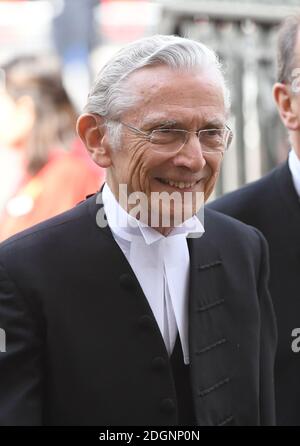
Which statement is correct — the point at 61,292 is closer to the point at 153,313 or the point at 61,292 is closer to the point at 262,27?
the point at 153,313

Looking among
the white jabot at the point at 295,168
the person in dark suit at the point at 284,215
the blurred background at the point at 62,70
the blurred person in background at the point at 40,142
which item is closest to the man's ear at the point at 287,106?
the person in dark suit at the point at 284,215

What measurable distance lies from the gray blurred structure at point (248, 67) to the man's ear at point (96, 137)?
13.6 ft

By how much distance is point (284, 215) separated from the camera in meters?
3.24

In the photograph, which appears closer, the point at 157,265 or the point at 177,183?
the point at 177,183

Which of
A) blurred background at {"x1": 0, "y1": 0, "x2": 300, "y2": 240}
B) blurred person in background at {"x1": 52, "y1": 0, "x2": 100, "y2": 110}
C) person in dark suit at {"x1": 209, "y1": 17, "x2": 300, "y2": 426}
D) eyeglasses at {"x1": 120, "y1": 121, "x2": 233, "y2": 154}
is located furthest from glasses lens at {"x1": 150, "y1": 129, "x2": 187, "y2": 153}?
blurred person in background at {"x1": 52, "y1": 0, "x2": 100, "y2": 110}

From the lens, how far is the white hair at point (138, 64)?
2188mm

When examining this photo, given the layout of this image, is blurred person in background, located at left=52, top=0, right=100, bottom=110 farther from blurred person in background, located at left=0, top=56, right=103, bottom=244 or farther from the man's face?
the man's face

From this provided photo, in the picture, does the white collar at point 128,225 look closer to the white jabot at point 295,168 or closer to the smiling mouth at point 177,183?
the smiling mouth at point 177,183

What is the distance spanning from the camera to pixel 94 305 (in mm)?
2248

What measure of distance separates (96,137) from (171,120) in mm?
262

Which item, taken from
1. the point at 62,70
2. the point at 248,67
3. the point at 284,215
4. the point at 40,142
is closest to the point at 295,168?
the point at 284,215

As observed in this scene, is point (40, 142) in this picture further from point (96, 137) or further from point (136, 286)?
point (136, 286)

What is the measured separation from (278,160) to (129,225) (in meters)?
4.44

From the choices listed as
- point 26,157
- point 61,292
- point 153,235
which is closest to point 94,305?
point 61,292
